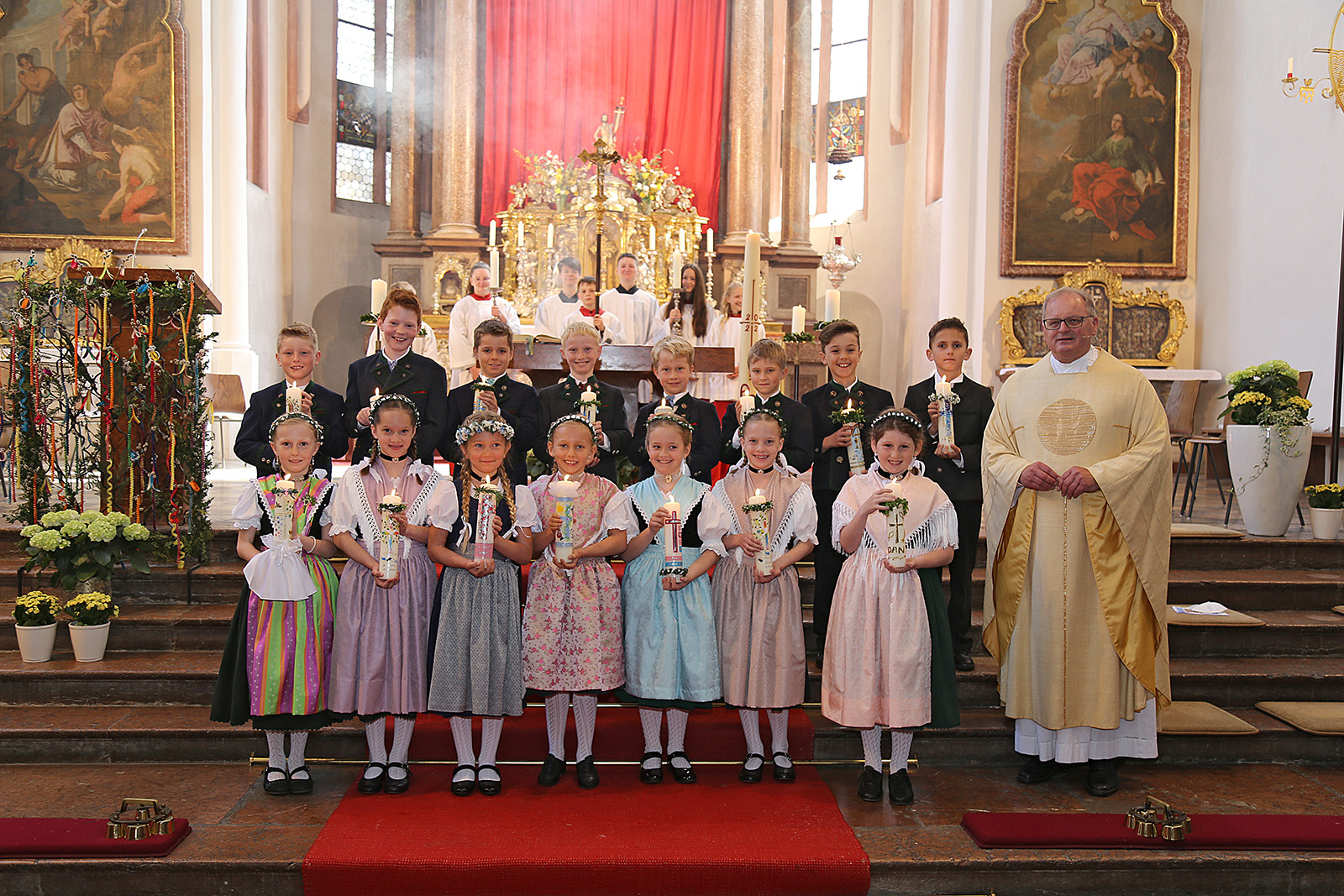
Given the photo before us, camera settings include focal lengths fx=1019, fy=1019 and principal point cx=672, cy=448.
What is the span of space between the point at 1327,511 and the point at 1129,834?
3293mm

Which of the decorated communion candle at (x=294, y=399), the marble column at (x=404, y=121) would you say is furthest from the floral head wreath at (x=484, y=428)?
the marble column at (x=404, y=121)

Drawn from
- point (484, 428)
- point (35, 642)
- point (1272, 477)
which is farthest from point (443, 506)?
point (1272, 477)

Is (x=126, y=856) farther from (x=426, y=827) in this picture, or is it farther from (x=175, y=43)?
(x=175, y=43)

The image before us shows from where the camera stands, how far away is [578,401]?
14.8ft

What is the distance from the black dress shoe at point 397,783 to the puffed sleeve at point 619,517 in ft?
3.71

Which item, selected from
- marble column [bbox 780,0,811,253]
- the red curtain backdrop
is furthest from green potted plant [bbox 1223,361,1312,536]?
the red curtain backdrop

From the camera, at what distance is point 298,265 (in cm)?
1256

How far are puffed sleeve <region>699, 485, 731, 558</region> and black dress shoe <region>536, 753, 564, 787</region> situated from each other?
0.96m

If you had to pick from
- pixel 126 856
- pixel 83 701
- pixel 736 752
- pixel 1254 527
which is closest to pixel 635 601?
pixel 736 752

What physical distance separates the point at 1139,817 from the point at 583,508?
2.16 metres

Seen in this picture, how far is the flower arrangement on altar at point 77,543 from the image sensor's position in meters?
4.51

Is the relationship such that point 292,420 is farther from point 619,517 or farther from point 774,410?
point 774,410

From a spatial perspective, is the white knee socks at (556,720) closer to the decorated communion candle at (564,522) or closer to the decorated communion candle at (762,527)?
the decorated communion candle at (564,522)

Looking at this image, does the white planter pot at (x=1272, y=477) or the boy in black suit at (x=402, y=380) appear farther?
the white planter pot at (x=1272, y=477)
